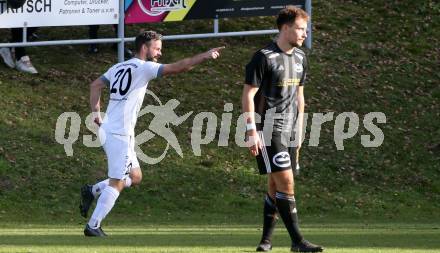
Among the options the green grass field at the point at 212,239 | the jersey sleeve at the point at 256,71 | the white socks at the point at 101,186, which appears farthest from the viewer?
the white socks at the point at 101,186

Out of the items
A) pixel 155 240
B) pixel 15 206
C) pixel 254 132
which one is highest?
pixel 254 132

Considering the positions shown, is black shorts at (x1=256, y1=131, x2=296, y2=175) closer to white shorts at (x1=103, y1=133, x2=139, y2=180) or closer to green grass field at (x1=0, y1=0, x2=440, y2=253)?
white shorts at (x1=103, y1=133, x2=139, y2=180)

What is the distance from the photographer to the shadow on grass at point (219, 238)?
1161 cm

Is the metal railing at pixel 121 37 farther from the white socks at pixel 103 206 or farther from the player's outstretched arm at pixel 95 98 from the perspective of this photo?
the white socks at pixel 103 206

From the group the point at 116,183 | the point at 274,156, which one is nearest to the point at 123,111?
the point at 116,183

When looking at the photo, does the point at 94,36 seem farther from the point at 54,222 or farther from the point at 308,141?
the point at 54,222

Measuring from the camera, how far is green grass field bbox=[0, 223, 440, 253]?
35.5 ft

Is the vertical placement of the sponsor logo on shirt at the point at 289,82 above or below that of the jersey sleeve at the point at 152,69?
above

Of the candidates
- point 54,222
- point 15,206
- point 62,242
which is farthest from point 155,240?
point 15,206

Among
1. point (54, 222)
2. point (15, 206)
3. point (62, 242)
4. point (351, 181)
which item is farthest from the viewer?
point (351, 181)

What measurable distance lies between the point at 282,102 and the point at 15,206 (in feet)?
33.5

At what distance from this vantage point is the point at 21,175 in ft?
67.9

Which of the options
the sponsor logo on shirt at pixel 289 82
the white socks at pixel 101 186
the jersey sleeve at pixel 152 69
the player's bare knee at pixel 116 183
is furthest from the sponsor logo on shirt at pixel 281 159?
the white socks at pixel 101 186

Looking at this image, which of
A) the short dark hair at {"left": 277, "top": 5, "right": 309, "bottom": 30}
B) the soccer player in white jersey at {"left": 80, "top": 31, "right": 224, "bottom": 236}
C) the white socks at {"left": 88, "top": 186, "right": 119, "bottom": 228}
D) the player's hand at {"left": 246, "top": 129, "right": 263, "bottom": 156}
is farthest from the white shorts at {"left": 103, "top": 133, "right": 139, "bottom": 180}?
the short dark hair at {"left": 277, "top": 5, "right": 309, "bottom": 30}
